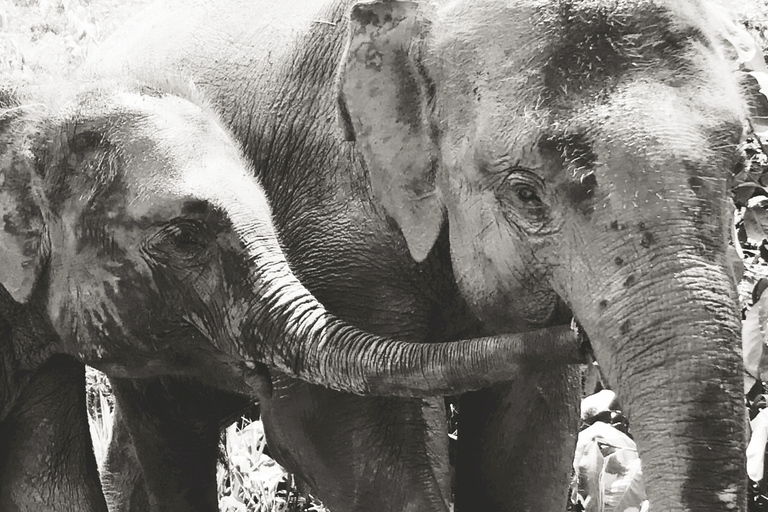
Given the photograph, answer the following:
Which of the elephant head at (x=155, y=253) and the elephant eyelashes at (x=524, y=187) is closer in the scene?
the elephant eyelashes at (x=524, y=187)

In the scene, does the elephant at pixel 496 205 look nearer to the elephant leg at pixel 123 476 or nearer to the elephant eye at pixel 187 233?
the elephant eye at pixel 187 233

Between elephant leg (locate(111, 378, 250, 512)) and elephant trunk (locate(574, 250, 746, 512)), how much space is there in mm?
1409

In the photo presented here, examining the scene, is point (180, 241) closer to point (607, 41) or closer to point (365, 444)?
point (365, 444)

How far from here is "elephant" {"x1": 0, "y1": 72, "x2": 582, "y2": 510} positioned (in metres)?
2.95

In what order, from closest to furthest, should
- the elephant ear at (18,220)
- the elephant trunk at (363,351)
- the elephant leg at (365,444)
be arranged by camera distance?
the elephant trunk at (363,351), the elephant ear at (18,220), the elephant leg at (365,444)

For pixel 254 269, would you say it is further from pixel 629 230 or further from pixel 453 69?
pixel 629 230

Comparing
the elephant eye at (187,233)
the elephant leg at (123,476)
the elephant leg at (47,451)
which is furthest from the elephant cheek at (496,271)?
the elephant leg at (123,476)

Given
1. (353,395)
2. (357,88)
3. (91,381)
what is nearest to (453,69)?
(357,88)

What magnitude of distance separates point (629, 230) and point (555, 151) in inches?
8.4

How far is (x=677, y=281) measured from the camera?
8.14 ft

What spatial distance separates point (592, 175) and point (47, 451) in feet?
4.84

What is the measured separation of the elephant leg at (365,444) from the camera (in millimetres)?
3225

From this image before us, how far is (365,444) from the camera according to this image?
3225 millimetres

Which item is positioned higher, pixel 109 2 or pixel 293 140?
pixel 109 2
